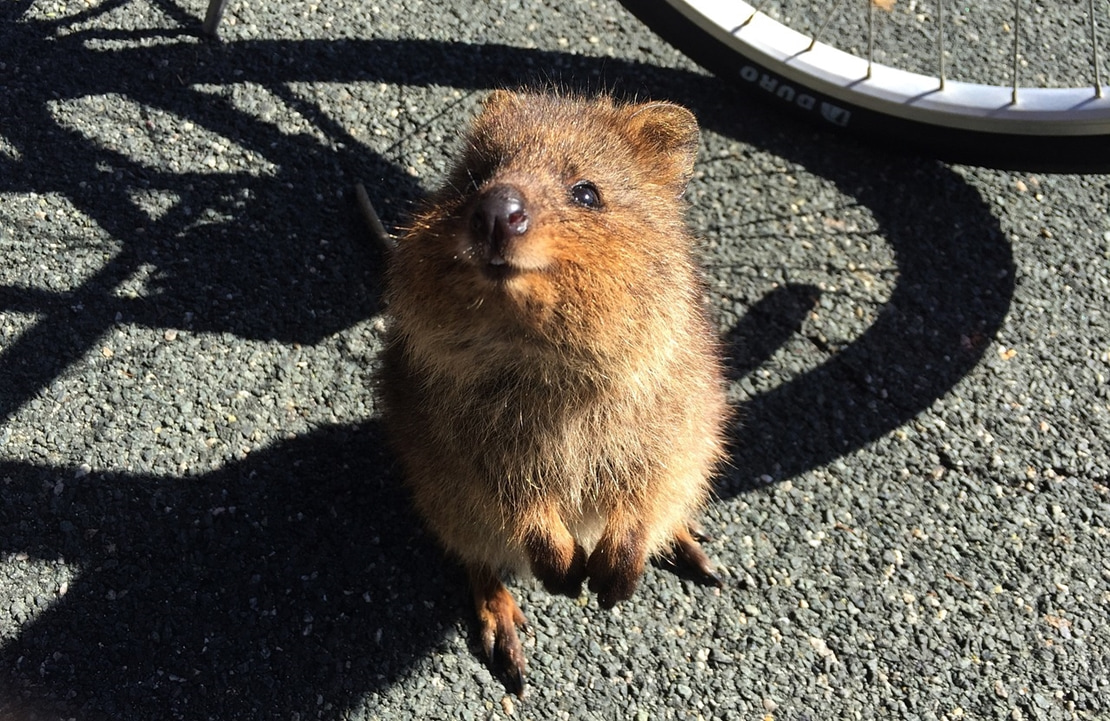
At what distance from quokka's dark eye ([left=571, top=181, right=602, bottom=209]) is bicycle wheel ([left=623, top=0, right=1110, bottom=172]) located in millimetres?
1971

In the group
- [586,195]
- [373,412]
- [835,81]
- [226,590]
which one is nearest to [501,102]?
[586,195]

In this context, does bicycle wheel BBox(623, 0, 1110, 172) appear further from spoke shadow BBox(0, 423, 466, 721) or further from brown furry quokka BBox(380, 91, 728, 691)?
spoke shadow BBox(0, 423, 466, 721)

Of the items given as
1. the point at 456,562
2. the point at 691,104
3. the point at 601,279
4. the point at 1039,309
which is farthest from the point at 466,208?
the point at 1039,309

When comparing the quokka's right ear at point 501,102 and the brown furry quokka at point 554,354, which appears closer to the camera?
the brown furry quokka at point 554,354

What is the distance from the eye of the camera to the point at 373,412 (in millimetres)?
3734

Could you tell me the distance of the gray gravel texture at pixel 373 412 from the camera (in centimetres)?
317

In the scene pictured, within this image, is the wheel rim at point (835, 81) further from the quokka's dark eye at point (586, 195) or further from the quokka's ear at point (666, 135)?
the quokka's dark eye at point (586, 195)

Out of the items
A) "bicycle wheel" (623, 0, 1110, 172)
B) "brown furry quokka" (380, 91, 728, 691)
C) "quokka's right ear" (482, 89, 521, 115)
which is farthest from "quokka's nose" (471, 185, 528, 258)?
"bicycle wheel" (623, 0, 1110, 172)

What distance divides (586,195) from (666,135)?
54cm

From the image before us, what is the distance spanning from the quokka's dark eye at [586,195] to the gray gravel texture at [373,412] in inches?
61.7

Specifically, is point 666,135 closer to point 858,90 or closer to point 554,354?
Result: point 554,354

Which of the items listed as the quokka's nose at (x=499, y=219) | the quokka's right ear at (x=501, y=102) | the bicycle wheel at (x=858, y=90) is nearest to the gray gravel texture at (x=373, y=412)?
the bicycle wheel at (x=858, y=90)

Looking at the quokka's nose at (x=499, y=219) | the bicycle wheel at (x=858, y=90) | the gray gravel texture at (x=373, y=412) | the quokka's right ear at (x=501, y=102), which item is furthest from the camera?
the bicycle wheel at (x=858, y=90)

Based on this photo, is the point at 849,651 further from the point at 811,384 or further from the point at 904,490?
the point at 811,384
